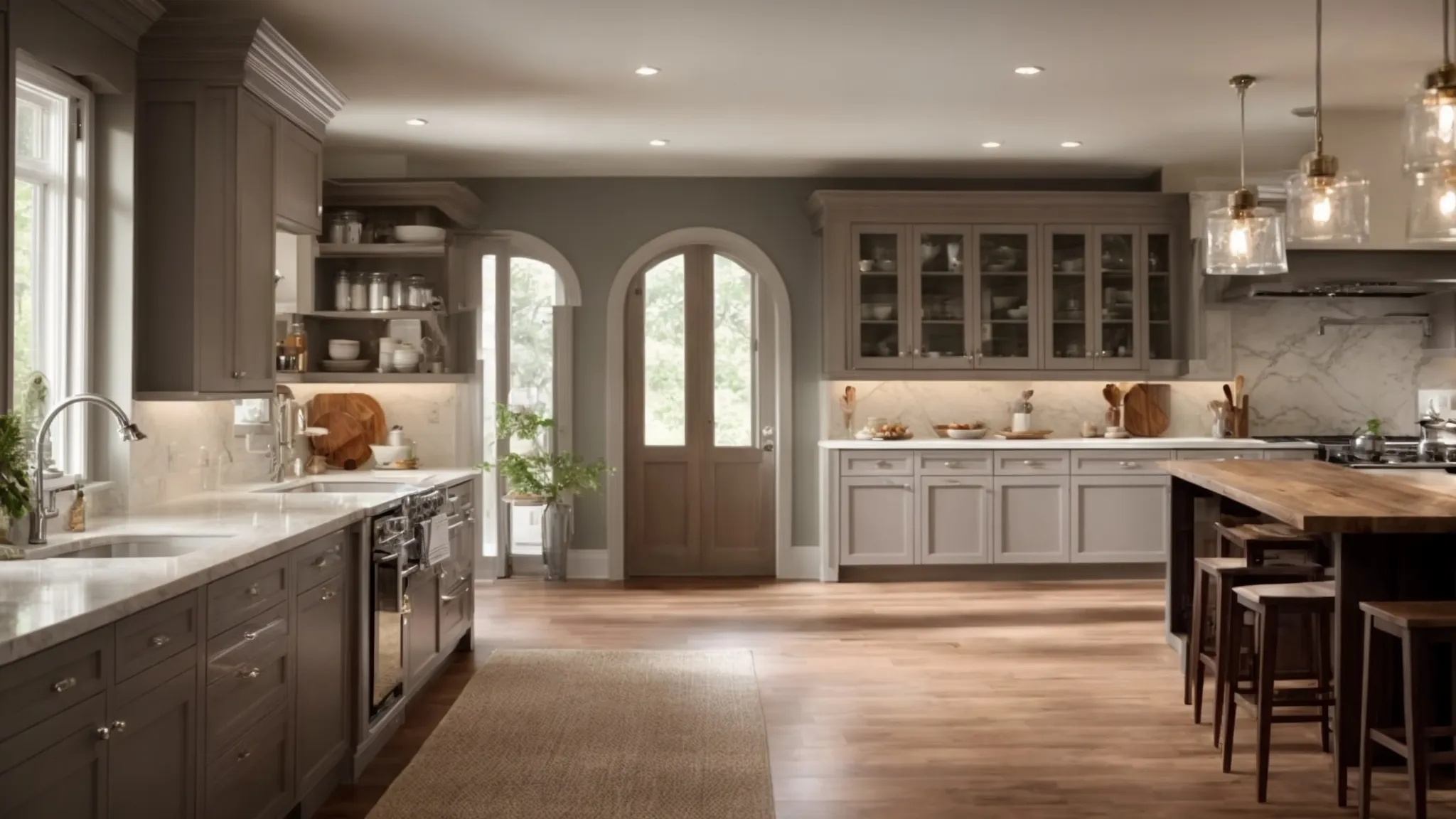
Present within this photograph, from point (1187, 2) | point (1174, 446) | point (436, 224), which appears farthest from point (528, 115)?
point (1174, 446)

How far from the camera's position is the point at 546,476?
24.2 ft

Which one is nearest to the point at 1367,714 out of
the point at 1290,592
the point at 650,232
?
the point at 1290,592

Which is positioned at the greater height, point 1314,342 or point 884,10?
point 884,10

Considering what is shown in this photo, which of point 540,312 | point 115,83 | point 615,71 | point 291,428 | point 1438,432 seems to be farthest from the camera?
point 540,312


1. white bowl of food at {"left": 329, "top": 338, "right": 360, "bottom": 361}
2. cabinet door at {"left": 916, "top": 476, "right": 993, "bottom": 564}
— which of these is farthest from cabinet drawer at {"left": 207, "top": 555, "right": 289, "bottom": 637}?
cabinet door at {"left": 916, "top": 476, "right": 993, "bottom": 564}

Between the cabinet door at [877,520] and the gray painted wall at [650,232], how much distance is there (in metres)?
0.40

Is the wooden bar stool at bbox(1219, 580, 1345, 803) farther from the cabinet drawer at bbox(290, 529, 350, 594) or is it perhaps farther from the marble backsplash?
the marble backsplash

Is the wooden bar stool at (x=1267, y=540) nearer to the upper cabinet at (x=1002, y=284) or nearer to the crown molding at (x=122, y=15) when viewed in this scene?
the upper cabinet at (x=1002, y=284)

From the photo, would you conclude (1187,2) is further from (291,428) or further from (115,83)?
(291,428)

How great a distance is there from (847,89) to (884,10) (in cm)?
118

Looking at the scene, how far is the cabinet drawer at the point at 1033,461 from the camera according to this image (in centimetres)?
734

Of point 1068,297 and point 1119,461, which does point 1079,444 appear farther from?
point 1068,297

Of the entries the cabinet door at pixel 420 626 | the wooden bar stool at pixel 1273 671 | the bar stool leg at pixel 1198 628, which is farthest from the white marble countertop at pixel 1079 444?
the wooden bar stool at pixel 1273 671

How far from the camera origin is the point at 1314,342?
7742 millimetres
